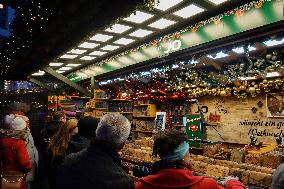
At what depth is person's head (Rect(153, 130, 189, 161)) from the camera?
237 cm

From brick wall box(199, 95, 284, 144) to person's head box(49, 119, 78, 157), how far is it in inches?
359

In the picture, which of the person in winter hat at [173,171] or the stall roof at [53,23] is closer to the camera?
the person in winter hat at [173,171]

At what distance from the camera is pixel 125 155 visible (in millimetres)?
6379

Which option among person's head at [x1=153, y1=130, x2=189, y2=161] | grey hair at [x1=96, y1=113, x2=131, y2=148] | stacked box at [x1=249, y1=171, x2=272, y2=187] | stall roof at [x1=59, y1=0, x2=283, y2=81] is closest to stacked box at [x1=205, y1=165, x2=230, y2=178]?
stacked box at [x1=249, y1=171, x2=272, y2=187]

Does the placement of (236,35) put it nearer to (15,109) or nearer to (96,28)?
(96,28)

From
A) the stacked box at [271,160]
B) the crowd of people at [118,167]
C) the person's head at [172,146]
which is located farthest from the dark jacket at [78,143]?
the stacked box at [271,160]

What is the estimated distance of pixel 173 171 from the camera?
7.23ft

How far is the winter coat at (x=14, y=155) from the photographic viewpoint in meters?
4.79

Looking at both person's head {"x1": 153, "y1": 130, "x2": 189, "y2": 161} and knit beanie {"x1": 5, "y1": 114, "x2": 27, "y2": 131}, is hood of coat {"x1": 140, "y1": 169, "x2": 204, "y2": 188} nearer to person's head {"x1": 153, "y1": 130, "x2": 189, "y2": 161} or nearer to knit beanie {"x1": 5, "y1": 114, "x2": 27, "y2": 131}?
person's head {"x1": 153, "y1": 130, "x2": 189, "y2": 161}

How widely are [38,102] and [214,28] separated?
7624mm

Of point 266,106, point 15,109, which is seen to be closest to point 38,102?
point 15,109

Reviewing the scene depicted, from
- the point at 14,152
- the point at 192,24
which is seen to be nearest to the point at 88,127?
the point at 14,152

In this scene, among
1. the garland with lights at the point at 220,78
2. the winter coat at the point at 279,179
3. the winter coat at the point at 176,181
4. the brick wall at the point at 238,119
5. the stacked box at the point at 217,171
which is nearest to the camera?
the winter coat at the point at 176,181

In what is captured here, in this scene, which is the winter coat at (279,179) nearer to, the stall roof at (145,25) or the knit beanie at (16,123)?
the stall roof at (145,25)
